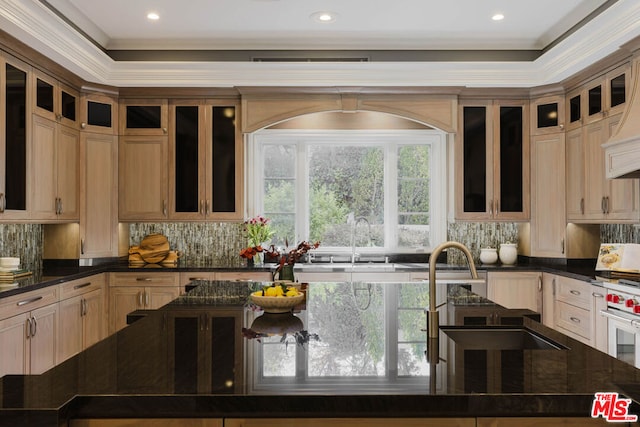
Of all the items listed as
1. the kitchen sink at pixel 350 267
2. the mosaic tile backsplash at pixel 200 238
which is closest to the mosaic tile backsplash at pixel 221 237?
the mosaic tile backsplash at pixel 200 238

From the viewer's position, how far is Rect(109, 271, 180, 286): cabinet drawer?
181 inches

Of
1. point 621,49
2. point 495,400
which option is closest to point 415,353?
point 495,400

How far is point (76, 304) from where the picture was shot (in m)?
4.09

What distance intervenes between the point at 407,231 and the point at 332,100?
5.19 feet

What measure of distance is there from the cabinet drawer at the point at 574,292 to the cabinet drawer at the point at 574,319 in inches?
1.6

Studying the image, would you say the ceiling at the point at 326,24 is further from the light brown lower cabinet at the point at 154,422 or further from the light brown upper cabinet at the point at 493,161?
the light brown lower cabinet at the point at 154,422

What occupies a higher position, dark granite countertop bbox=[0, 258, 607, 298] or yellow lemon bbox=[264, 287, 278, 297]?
yellow lemon bbox=[264, 287, 278, 297]

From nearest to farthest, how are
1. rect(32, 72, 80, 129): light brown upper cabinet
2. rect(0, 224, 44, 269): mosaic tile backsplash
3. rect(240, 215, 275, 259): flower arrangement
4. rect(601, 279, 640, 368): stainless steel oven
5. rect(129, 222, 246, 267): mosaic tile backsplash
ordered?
rect(601, 279, 640, 368): stainless steel oven → rect(32, 72, 80, 129): light brown upper cabinet → rect(0, 224, 44, 269): mosaic tile backsplash → rect(240, 215, 275, 259): flower arrangement → rect(129, 222, 246, 267): mosaic tile backsplash

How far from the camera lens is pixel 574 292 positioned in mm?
4082

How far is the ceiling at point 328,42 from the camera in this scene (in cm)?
392

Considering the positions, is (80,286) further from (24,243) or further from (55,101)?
(55,101)

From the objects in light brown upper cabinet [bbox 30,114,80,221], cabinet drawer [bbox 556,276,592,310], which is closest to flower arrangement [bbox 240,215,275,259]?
light brown upper cabinet [bbox 30,114,80,221]

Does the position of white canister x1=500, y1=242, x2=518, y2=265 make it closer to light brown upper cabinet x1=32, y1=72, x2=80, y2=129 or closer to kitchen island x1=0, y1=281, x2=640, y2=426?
kitchen island x1=0, y1=281, x2=640, y2=426

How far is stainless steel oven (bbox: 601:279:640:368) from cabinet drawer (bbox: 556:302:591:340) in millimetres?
297
